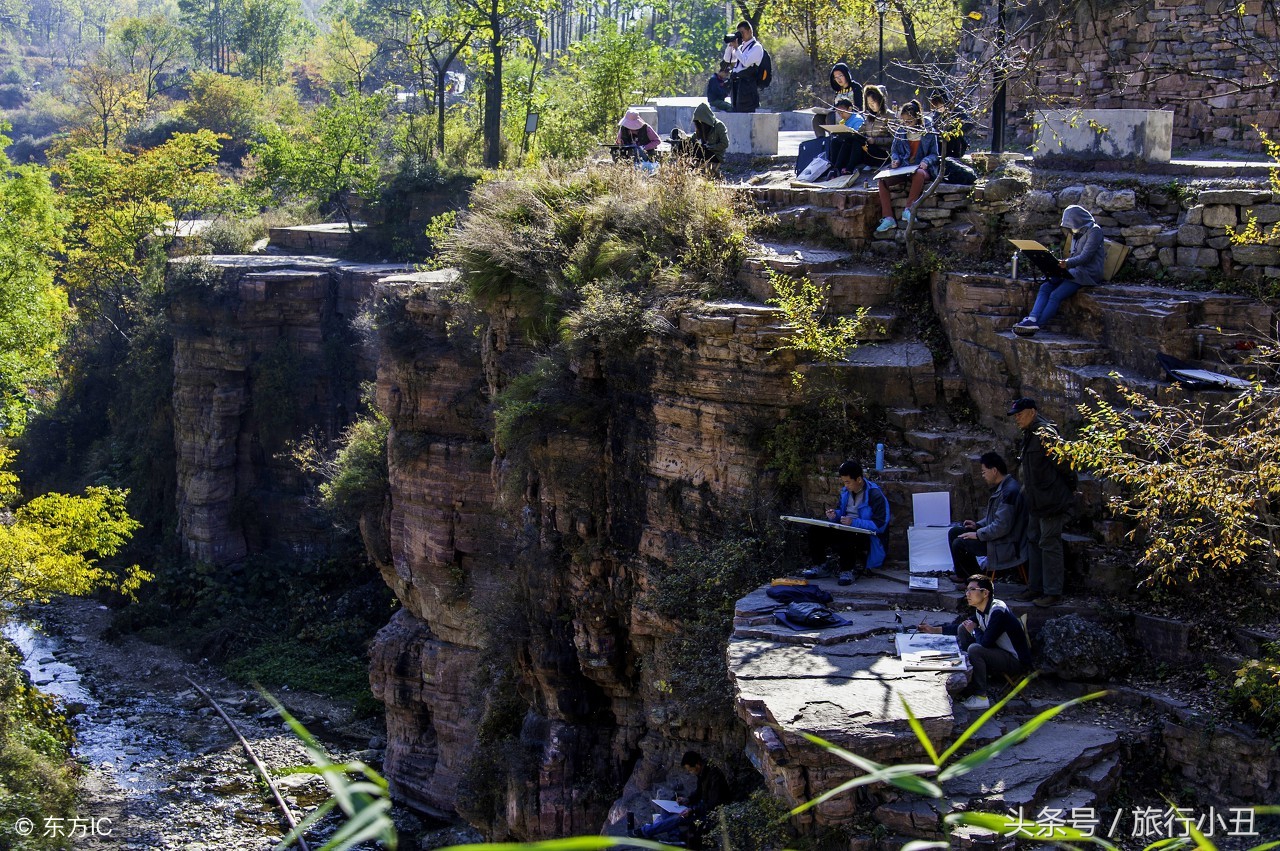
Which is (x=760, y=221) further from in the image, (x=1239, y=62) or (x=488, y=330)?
(x=1239, y=62)

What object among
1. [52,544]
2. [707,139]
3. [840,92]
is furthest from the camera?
[52,544]

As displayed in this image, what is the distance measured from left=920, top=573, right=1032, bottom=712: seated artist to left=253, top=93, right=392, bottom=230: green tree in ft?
81.0

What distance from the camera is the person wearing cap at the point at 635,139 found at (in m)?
16.3

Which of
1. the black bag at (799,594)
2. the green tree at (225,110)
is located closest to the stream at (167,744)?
the black bag at (799,594)

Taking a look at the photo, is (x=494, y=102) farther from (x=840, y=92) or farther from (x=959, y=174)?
(x=959, y=174)

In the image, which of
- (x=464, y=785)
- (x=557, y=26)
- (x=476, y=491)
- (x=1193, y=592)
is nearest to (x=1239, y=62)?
(x=1193, y=592)

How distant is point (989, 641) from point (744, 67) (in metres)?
11.4

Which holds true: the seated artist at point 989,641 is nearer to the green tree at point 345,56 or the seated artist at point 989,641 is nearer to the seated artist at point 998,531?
the seated artist at point 998,531

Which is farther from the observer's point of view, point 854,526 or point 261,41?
point 261,41

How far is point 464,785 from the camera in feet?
51.2

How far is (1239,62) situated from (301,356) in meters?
20.2

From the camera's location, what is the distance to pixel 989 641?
28.7 feet

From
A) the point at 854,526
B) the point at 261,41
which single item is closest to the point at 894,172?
the point at 854,526

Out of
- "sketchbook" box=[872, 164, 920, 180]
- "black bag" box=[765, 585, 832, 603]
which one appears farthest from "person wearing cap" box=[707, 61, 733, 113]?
"black bag" box=[765, 585, 832, 603]
